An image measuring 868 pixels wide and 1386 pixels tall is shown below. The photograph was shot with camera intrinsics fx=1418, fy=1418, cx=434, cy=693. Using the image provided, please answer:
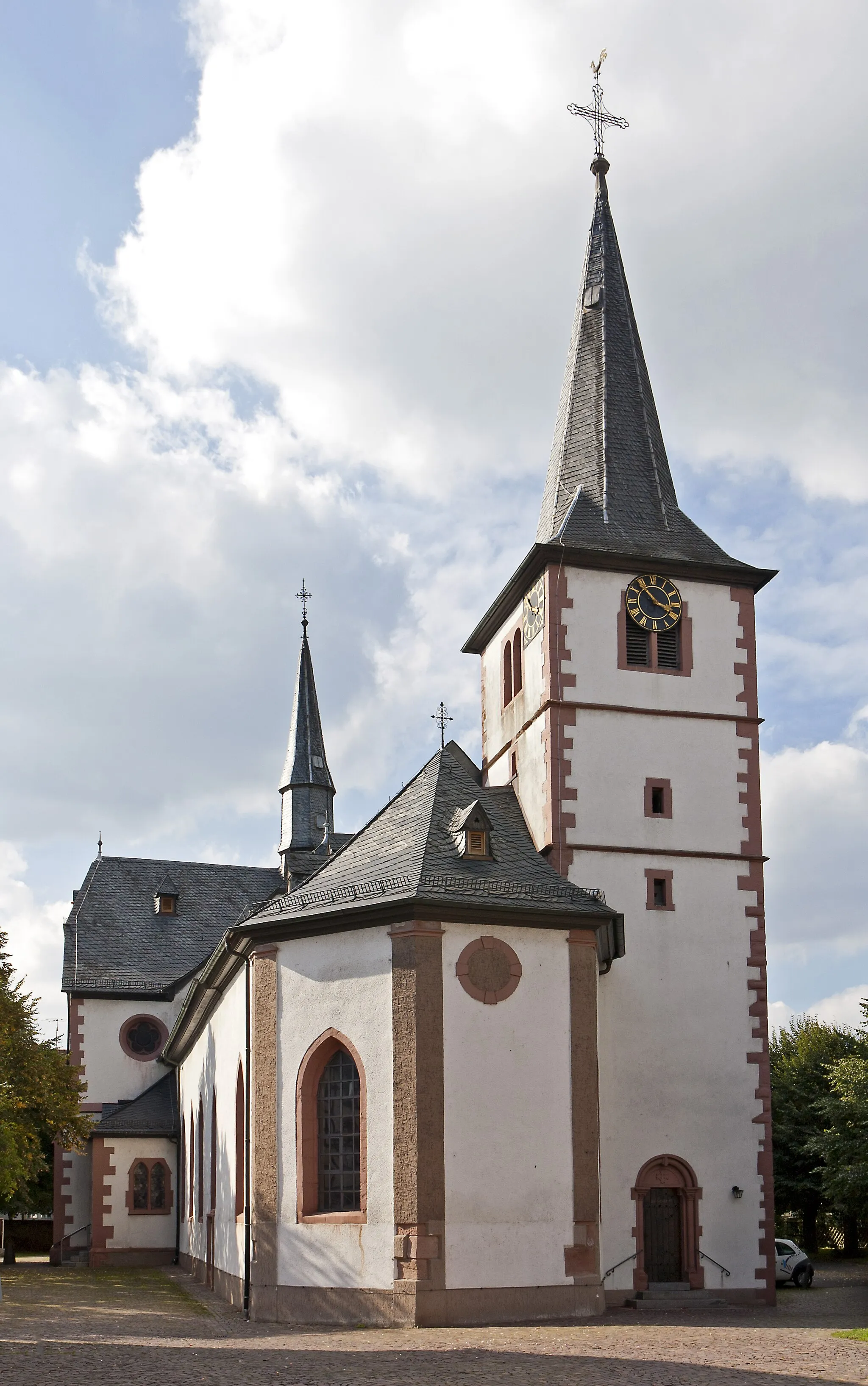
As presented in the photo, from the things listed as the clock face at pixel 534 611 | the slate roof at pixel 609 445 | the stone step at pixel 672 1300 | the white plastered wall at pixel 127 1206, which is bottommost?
the white plastered wall at pixel 127 1206

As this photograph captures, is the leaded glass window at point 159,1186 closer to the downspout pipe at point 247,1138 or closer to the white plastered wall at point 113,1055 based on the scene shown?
the white plastered wall at point 113,1055

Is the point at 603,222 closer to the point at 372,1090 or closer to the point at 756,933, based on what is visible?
the point at 756,933

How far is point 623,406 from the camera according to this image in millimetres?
31859

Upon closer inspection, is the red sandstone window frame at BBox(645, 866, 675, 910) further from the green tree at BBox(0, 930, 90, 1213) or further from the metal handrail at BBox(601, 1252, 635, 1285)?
the green tree at BBox(0, 930, 90, 1213)

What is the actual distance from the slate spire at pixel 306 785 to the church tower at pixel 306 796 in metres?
0.02

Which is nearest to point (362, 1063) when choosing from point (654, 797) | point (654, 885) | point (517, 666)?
point (654, 885)

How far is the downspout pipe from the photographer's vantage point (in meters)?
22.7

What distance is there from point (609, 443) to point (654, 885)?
1007 centimetres

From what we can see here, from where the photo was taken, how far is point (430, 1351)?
685 inches

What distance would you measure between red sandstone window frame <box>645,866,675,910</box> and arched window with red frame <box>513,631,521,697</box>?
16.9ft

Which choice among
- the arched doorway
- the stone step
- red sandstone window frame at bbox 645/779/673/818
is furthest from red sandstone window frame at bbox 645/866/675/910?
the stone step

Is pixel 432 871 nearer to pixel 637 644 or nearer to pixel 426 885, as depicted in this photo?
pixel 426 885

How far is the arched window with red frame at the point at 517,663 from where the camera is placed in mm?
30234

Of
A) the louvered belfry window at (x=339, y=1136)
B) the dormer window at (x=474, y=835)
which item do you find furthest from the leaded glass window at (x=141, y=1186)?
the dormer window at (x=474, y=835)
